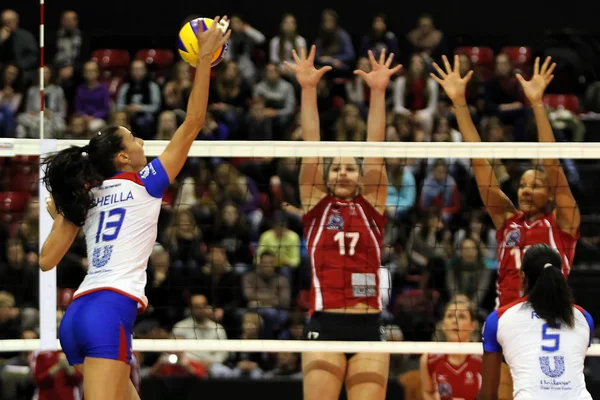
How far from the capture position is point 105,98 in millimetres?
15047

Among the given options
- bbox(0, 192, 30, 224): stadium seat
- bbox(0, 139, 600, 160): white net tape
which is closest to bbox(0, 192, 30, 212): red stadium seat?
bbox(0, 192, 30, 224): stadium seat

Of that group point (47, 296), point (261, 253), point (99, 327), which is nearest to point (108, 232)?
point (99, 327)

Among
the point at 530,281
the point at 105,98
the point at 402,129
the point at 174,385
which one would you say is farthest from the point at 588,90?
the point at 530,281

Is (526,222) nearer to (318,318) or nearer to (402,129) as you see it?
(318,318)

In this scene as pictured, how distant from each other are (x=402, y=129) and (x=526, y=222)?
6.43 m

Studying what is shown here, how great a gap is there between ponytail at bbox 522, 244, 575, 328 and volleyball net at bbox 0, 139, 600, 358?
13.3ft

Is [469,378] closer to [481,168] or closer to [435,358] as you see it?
[435,358]

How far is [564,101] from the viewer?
15.4 meters

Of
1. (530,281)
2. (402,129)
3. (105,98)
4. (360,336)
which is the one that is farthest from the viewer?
(105,98)

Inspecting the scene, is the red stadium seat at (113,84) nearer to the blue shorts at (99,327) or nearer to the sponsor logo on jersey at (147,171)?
the sponsor logo on jersey at (147,171)

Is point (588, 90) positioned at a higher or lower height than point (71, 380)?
higher

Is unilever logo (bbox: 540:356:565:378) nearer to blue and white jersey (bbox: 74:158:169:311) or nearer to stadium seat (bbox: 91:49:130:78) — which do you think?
blue and white jersey (bbox: 74:158:169:311)

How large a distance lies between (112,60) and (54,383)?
6954mm

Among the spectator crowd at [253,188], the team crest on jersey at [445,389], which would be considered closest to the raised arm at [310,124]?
the spectator crowd at [253,188]
